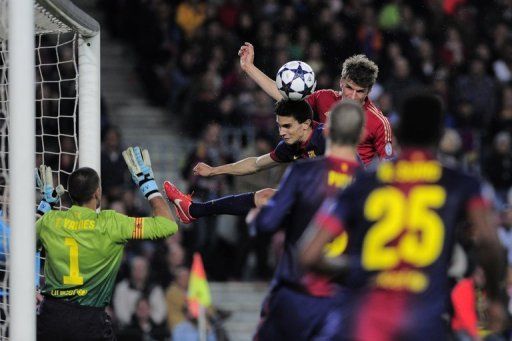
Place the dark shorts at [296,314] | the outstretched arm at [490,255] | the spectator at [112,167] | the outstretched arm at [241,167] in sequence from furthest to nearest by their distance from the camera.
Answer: the spectator at [112,167] → the outstretched arm at [241,167] → the dark shorts at [296,314] → the outstretched arm at [490,255]

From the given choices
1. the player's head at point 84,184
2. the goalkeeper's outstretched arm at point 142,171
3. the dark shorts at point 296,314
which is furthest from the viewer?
the goalkeeper's outstretched arm at point 142,171

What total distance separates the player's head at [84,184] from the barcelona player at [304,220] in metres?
1.76

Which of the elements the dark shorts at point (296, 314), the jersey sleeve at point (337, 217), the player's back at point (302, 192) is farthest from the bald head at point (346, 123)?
the dark shorts at point (296, 314)

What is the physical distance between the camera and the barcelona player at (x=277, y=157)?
8492mm

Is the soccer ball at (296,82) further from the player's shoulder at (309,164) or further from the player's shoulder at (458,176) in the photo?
the player's shoulder at (458,176)

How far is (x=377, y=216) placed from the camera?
5.73 meters

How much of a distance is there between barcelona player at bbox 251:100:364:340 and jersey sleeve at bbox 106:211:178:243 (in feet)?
4.63

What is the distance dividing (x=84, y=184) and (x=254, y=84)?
29.2 ft

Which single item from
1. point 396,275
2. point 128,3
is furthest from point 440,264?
point 128,3

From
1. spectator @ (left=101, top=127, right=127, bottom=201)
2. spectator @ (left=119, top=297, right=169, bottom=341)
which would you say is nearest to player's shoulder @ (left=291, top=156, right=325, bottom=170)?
spectator @ (left=119, top=297, right=169, bottom=341)

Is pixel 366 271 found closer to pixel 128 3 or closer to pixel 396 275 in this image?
pixel 396 275

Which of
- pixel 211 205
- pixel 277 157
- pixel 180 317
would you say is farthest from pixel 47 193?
pixel 180 317

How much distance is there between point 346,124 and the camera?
20.2 ft

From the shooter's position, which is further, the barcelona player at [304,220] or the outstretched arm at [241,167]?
the outstretched arm at [241,167]
